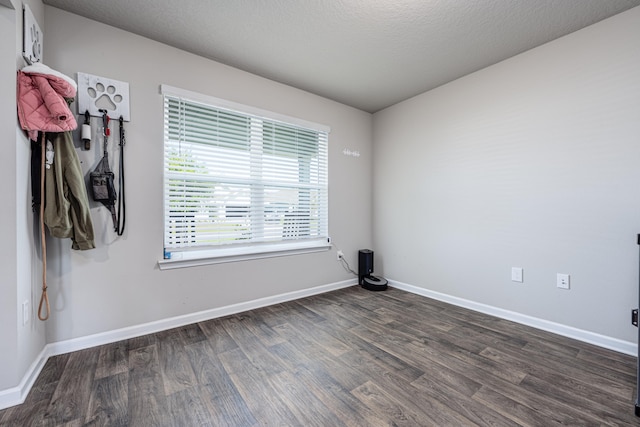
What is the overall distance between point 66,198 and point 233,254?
1274mm

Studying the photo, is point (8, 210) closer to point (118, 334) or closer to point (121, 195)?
point (121, 195)

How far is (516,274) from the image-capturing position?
2416mm

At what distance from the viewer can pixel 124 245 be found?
207 cm

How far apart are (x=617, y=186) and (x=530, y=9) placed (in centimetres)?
142

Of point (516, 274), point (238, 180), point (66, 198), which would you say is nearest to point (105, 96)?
point (66, 198)

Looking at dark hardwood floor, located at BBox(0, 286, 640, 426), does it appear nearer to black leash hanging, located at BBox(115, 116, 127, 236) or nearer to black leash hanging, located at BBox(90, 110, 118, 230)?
black leash hanging, located at BBox(115, 116, 127, 236)

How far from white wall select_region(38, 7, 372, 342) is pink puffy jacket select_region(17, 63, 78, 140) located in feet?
1.28

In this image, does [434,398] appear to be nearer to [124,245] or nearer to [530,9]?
[124,245]

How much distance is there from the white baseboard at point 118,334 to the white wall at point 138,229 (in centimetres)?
5

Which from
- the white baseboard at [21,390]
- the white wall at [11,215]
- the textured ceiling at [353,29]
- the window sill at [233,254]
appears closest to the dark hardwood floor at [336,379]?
the white baseboard at [21,390]

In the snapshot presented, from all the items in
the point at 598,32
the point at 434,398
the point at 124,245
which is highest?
the point at 598,32

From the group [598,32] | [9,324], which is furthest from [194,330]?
[598,32]

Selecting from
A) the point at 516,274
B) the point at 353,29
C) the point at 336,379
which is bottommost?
the point at 336,379

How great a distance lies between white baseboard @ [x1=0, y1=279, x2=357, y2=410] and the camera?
1388 millimetres
